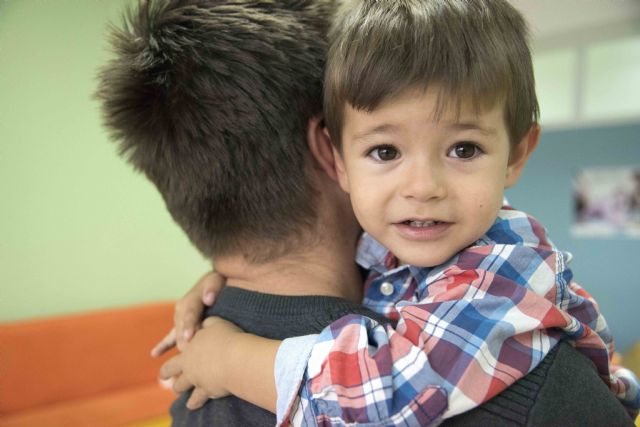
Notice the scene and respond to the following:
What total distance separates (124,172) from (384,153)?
78.3 inches

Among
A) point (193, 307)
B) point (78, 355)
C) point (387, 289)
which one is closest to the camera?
point (387, 289)

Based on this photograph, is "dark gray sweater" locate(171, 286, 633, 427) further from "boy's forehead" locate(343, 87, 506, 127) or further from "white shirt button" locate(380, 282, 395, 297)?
"boy's forehead" locate(343, 87, 506, 127)

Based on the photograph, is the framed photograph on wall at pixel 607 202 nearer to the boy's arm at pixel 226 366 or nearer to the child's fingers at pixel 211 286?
the child's fingers at pixel 211 286

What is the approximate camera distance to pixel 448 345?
1.86ft

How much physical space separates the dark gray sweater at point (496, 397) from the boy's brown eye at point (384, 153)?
8.1 inches

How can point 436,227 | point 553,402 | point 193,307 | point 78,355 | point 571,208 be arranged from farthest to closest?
point 571,208 → point 78,355 → point 193,307 → point 436,227 → point 553,402

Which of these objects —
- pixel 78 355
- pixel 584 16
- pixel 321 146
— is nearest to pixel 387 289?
pixel 321 146

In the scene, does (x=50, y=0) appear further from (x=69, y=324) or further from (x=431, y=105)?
(x=69, y=324)

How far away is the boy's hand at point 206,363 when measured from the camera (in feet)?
2.31

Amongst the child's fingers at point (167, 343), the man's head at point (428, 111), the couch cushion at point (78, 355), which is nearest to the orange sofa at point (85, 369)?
the couch cushion at point (78, 355)

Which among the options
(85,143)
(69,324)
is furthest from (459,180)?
(69,324)

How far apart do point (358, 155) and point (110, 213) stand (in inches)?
82.6

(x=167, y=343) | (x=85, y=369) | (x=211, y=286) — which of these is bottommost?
(x=85, y=369)

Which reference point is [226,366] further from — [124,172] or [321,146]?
[124,172]
